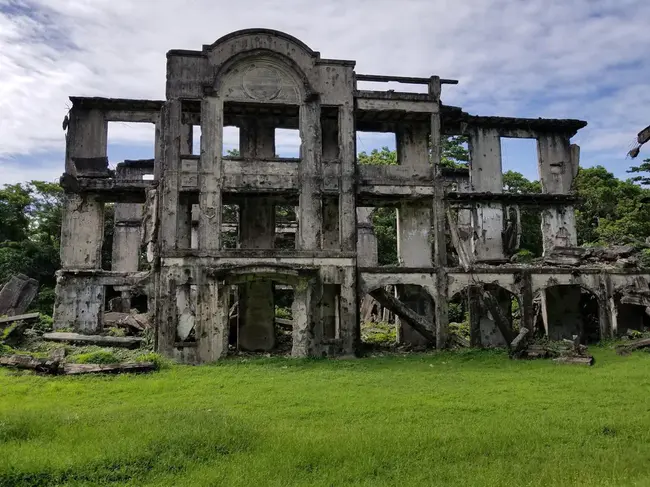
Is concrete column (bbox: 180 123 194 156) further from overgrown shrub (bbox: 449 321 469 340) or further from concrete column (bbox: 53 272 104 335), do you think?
overgrown shrub (bbox: 449 321 469 340)

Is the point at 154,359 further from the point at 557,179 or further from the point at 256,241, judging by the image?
the point at 557,179

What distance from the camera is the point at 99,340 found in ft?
64.4

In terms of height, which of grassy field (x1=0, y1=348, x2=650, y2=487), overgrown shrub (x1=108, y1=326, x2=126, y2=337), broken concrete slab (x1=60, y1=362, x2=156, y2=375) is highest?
overgrown shrub (x1=108, y1=326, x2=126, y2=337)

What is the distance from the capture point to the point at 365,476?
7.26 m

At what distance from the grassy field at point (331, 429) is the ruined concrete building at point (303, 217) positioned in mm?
4488

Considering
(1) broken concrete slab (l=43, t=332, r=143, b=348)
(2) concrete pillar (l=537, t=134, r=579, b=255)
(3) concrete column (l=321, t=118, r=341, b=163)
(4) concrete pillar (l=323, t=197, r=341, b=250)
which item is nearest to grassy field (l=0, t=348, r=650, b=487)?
(1) broken concrete slab (l=43, t=332, r=143, b=348)

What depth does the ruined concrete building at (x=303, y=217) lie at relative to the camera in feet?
62.1

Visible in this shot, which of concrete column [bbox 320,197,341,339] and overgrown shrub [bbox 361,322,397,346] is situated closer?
concrete column [bbox 320,197,341,339]

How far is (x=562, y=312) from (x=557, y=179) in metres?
5.99

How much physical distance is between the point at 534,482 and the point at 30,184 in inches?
1409

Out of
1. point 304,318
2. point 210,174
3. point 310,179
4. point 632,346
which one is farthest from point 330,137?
point 632,346

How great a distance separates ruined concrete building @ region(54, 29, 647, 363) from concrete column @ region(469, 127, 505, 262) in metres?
0.06

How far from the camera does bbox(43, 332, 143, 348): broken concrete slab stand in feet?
64.5

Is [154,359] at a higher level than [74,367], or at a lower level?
higher
